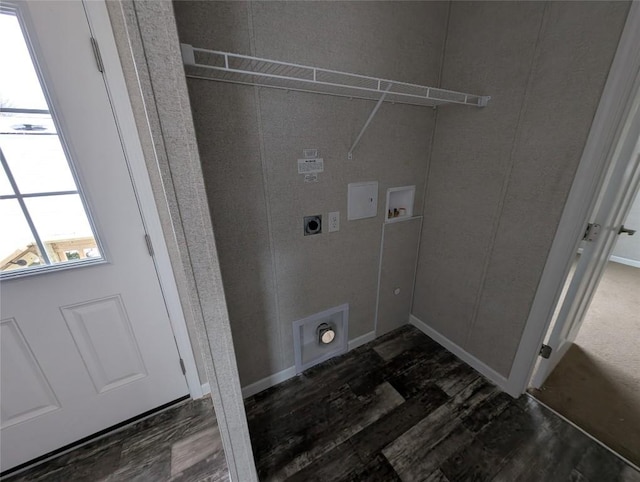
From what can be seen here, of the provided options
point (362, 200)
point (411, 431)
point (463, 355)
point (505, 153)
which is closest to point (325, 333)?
point (411, 431)

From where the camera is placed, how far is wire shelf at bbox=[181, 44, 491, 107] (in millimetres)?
855

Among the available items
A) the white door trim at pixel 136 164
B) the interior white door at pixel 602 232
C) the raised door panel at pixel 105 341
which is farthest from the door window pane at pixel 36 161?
the interior white door at pixel 602 232

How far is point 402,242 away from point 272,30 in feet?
4.77

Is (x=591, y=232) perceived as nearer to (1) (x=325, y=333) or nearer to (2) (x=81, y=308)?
(1) (x=325, y=333)

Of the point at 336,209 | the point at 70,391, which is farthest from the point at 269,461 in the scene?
the point at 336,209

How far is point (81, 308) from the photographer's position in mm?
1163

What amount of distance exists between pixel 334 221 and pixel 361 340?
104 centimetres

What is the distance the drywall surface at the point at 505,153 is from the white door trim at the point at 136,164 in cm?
172

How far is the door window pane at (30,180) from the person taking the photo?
2.90 ft

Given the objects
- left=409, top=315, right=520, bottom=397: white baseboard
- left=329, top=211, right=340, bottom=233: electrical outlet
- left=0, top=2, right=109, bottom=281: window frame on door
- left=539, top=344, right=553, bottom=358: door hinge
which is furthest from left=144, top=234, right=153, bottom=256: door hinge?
left=539, top=344, right=553, bottom=358: door hinge

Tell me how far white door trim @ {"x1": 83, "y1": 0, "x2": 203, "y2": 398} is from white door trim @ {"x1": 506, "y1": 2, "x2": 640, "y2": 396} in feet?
6.50

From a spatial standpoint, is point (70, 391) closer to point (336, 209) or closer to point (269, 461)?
point (269, 461)

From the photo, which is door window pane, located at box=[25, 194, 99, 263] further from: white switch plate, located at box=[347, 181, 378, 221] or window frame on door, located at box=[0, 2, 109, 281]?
white switch plate, located at box=[347, 181, 378, 221]

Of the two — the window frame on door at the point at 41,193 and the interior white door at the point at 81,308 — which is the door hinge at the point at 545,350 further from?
the window frame on door at the point at 41,193
